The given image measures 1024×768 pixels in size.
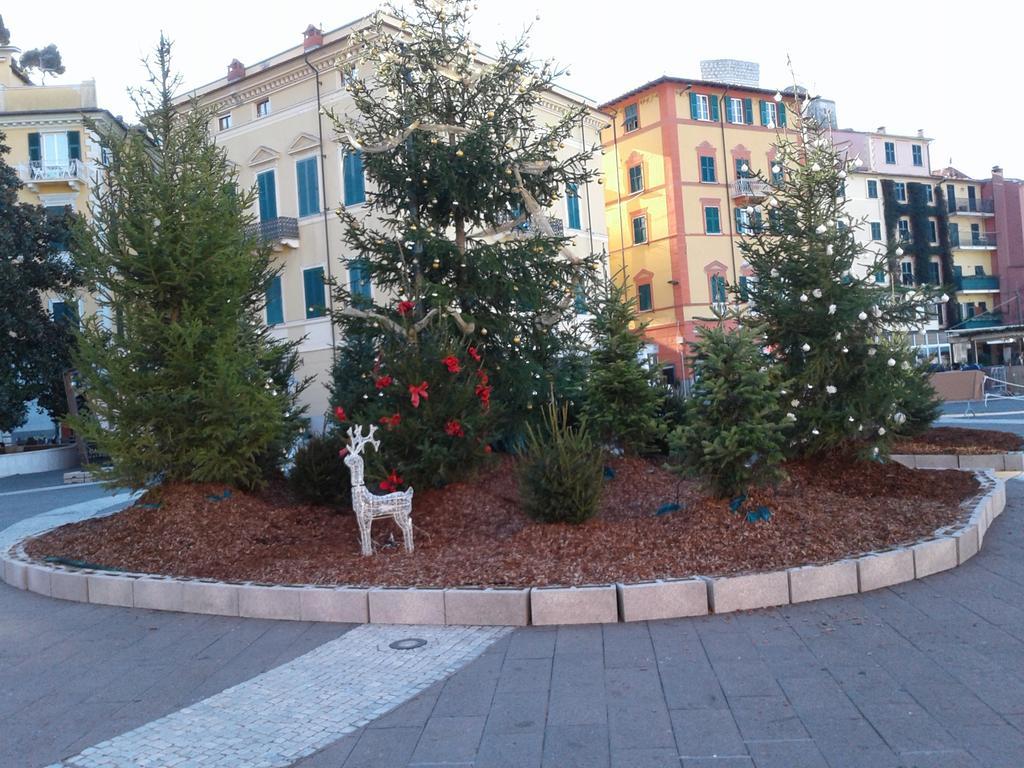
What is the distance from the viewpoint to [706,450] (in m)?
7.46

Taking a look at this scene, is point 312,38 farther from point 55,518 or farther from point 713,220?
point 55,518

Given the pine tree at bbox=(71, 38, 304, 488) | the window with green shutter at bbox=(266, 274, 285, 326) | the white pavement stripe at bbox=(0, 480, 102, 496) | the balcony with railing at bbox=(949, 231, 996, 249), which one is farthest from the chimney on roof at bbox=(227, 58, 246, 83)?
the balcony with railing at bbox=(949, 231, 996, 249)

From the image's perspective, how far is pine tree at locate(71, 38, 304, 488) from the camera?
9461 mm

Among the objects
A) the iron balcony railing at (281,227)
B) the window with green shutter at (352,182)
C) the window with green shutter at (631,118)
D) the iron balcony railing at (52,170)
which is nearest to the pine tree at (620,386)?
the window with green shutter at (352,182)

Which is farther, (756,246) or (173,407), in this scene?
(756,246)

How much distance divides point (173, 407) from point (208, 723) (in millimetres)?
5267

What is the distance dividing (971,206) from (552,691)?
67.8m

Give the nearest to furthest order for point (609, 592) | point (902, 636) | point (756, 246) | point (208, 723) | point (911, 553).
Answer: point (208, 723) → point (902, 636) → point (609, 592) → point (911, 553) → point (756, 246)

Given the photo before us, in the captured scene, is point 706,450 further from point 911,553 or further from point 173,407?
point 173,407

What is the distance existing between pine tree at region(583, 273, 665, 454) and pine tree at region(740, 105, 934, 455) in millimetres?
1937

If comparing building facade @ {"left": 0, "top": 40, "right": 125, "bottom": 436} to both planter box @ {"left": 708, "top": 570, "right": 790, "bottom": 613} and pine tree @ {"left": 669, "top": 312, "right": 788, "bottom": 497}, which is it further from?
planter box @ {"left": 708, "top": 570, "right": 790, "bottom": 613}

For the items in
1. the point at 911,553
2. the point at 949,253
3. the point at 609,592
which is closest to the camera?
the point at 609,592

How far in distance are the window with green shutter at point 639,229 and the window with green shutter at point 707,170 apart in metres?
3.32

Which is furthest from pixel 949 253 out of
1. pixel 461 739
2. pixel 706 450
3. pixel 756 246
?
pixel 461 739
